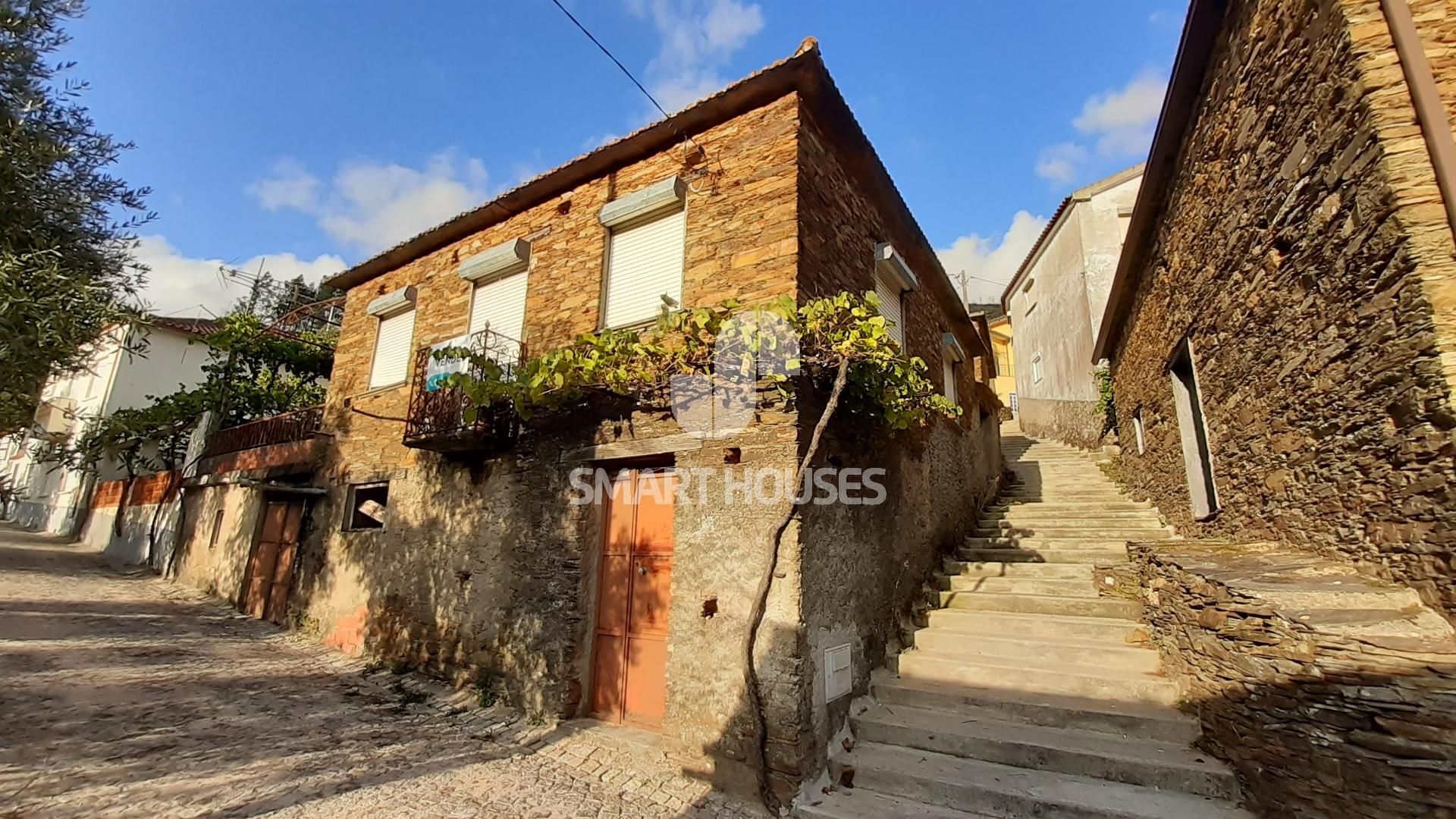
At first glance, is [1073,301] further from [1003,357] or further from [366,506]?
[366,506]

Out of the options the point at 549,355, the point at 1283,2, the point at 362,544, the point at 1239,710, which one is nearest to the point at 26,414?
the point at 362,544

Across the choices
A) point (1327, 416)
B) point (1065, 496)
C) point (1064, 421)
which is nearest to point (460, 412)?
point (1327, 416)

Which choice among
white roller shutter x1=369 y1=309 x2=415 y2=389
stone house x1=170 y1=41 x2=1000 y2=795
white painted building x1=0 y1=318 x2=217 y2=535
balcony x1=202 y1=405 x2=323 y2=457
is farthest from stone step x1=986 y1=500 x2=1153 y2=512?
white painted building x1=0 y1=318 x2=217 y2=535

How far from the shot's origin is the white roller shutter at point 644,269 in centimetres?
599

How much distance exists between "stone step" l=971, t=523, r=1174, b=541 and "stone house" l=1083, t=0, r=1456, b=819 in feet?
5.18

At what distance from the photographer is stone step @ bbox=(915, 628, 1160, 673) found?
191 inches

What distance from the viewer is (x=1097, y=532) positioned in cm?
741

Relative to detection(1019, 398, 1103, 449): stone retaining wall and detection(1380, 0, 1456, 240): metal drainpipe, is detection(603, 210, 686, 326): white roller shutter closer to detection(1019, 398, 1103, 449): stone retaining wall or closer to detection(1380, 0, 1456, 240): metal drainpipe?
detection(1380, 0, 1456, 240): metal drainpipe

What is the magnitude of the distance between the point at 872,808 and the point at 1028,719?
1.51m

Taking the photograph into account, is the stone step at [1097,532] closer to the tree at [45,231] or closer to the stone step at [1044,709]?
the stone step at [1044,709]

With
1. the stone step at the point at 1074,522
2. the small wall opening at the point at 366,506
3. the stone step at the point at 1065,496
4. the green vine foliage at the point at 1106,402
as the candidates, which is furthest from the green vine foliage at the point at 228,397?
the green vine foliage at the point at 1106,402

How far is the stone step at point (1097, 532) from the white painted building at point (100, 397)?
24.3m

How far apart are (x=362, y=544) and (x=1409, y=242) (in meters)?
10.3

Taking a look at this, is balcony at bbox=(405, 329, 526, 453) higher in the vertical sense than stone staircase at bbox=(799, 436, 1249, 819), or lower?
higher
